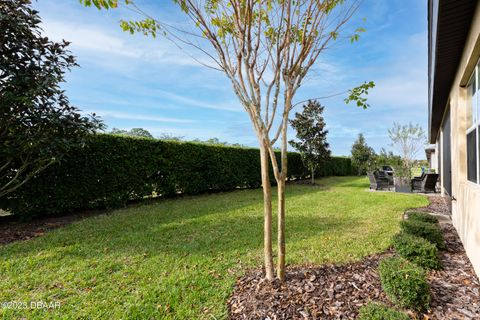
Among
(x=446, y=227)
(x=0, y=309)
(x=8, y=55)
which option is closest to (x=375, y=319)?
(x=0, y=309)

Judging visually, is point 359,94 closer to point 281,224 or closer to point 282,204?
point 282,204

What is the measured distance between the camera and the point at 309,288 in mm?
2590

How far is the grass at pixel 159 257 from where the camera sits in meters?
2.47

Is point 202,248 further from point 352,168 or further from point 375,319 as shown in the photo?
point 352,168

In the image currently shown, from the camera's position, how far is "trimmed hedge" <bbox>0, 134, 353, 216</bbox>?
6.02 metres

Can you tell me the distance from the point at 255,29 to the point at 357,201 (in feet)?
26.1

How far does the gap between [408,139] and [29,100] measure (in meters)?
20.8

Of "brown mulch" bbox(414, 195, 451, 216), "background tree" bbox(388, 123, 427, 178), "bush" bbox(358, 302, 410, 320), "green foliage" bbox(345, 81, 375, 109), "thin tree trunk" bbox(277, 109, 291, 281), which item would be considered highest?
"background tree" bbox(388, 123, 427, 178)

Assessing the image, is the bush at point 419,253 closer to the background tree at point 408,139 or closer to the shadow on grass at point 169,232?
the shadow on grass at point 169,232

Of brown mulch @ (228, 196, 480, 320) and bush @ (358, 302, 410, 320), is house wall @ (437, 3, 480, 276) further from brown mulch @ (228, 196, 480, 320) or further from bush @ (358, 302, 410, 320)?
bush @ (358, 302, 410, 320)

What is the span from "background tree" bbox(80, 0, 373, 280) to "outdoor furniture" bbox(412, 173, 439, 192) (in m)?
10.3

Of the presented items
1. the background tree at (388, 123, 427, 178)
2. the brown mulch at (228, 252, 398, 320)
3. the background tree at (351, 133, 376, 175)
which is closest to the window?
the brown mulch at (228, 252, 398, 320)

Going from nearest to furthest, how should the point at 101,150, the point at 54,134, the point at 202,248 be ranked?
the point at 202,248 → the point at 54,134 → the point at 101,150

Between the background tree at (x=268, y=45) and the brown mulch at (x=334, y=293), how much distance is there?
0.30 metres
